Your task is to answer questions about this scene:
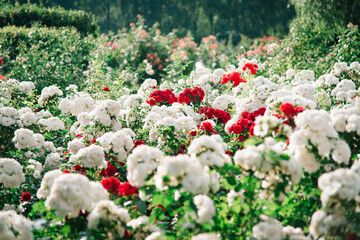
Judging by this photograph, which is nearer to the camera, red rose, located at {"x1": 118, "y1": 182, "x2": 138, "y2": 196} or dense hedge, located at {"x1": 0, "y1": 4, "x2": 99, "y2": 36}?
red rose, located at {"x1": 118, "y1": 182, "x2": 138, "y2": 196}

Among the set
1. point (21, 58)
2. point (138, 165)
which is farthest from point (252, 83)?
point (21, 58)

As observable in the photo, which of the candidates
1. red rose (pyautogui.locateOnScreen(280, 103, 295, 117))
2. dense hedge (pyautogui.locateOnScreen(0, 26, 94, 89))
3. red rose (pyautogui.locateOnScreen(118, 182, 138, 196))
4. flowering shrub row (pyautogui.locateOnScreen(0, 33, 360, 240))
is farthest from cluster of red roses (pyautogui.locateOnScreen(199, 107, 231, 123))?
dense hedge (pyautogui.locateOnScreen(0, 26, 94, 89))

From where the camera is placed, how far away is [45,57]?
21.8 feet

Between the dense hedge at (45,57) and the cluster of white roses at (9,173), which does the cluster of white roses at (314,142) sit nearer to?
the cluster of white roses at (9,173)

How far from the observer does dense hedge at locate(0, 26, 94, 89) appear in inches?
255

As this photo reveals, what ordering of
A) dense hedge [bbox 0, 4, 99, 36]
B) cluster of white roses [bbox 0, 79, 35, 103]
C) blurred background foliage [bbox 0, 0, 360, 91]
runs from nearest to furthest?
1. cluster of white roses [bbox 0, 79, 35, 103]
2. blurred background foliage [bbox 0, 0, 360, 91]
3. dense hedge [bbox 0, 4, 99, 36]

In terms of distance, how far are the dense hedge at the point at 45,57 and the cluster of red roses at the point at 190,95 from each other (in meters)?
3.36

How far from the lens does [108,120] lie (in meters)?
3.31

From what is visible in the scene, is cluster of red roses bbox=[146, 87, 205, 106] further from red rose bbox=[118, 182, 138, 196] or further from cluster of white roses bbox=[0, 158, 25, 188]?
red rose bbox=[118, 182, 138, 196]

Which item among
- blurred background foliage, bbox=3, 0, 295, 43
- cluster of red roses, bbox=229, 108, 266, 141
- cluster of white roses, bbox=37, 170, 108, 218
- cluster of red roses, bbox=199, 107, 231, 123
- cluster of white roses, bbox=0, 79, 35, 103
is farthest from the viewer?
blurred background foliage, bbox=3, 0, 295, 43

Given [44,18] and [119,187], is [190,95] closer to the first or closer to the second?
[119,187]

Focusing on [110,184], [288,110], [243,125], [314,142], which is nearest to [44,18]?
[243,125]

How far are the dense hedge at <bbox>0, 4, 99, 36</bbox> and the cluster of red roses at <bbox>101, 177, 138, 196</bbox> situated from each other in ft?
30.5

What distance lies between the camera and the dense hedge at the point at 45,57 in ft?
21.3
